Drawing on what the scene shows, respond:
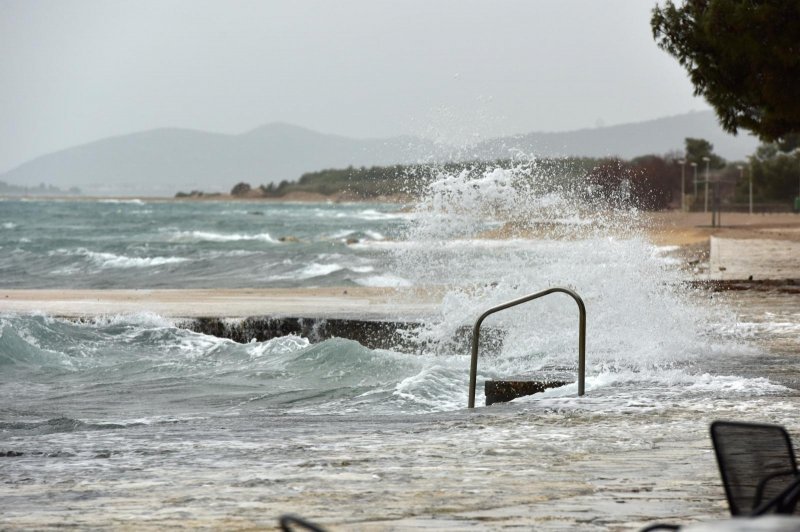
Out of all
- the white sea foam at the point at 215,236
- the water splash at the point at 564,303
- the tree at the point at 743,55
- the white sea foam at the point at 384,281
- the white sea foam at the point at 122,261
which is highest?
the tree at the point at 743,55

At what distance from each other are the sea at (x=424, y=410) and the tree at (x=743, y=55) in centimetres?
354

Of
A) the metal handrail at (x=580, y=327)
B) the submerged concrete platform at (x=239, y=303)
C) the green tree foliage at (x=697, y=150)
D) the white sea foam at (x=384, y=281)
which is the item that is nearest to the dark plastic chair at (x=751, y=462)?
the metal handrail at (x=580, y=327)

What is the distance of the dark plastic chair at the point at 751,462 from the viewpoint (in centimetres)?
353

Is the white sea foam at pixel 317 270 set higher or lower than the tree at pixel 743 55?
lower

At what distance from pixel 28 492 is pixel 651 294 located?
372 inches

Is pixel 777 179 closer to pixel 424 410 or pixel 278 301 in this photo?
pixel 278 301

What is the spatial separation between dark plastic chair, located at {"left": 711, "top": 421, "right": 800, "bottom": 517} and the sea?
128 cm

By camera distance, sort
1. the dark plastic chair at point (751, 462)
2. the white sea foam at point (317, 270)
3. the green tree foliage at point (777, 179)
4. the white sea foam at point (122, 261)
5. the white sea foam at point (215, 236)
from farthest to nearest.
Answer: the green tree foliage at point (777, 179) < the white sea foam at point (215, 236) < the white sea foam at point (122, 261) < the white sea foam at point (317, 270) < the dark plastic chair at point (751, 462)

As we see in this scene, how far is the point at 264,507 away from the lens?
17.3 feet

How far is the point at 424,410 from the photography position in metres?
10.1

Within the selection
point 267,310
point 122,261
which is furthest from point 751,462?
point 122,261

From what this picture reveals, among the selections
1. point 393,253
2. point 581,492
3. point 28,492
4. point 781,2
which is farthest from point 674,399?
point 393,253

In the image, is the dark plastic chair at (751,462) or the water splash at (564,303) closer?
the dark plastic chair at (751,462)

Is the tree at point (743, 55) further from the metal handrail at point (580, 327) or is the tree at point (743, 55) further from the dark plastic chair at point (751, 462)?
the dark plastic chair at point (751, 462)
